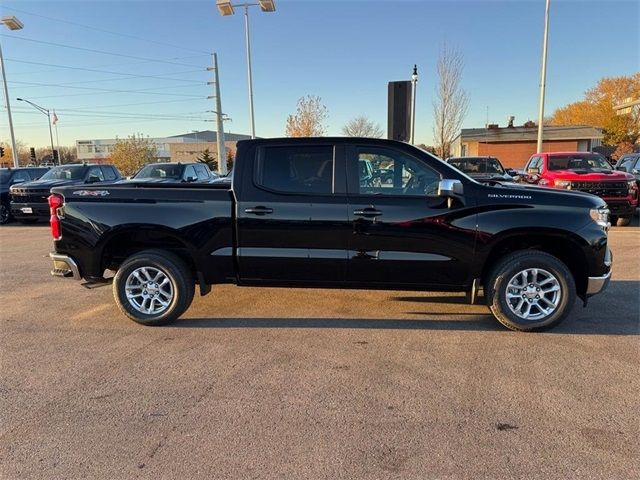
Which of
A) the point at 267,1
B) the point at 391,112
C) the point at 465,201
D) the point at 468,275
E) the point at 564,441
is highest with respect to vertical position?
the point at 267,1

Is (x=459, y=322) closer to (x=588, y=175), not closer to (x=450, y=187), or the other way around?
(x=450, y=187)

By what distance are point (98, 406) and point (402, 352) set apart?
254cm

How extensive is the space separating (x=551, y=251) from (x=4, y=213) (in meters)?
16.6

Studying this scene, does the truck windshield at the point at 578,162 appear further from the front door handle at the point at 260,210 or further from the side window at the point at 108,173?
the side window at the point at 108,173

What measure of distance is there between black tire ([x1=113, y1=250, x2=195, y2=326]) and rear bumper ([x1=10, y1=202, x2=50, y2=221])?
10.8m

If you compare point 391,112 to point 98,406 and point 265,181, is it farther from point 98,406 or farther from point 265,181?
point 98,406

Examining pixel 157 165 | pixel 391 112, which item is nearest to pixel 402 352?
pixel 391 112

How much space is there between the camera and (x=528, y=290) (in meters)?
4.50

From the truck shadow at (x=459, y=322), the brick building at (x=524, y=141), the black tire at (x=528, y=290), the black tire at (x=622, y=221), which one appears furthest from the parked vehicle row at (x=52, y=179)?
the brick building at (x=524, y=141)

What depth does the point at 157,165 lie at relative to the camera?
15.1 meters

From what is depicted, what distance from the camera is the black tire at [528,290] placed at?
4.43 metres

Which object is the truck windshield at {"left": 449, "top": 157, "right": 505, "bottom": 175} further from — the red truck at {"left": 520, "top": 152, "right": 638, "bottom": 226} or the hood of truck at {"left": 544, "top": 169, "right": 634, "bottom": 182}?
the hood of truck at {"left": 544, "top": 169, "right": 634, "bottom": 182}

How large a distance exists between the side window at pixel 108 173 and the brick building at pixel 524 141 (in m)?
29.8

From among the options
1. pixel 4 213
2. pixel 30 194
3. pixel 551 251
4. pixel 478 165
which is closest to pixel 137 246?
pixel 551 251
